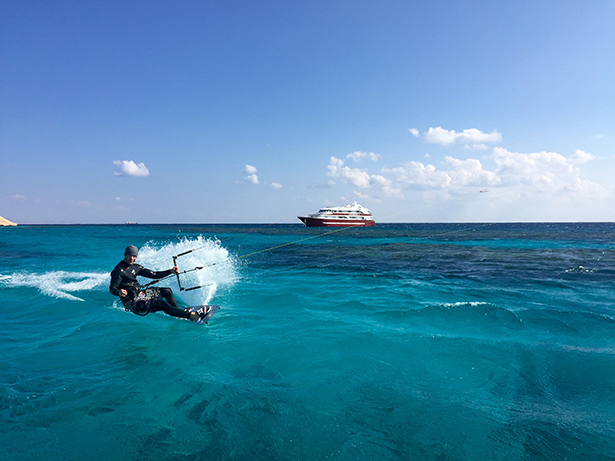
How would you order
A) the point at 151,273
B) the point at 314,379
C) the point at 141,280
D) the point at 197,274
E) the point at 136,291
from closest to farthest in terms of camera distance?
the point at 314,379, the point at 136,291, the point at 151,273, the point at 141,280, the point at 197,274

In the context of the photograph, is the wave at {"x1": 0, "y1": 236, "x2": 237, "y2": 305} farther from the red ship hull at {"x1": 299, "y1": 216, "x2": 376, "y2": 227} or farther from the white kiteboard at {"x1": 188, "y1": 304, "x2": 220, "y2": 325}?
the red ship hull at {"x1": 299, "y1": 216, "x2": 376, "y2": 227}

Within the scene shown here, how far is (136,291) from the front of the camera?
382 inches

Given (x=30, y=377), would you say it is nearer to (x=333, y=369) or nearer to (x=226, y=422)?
(x=226, y=422)

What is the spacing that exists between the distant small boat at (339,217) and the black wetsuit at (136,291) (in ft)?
332

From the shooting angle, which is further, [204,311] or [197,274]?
[197,274]

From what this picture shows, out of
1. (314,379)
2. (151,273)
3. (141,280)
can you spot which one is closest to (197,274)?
(141,280)

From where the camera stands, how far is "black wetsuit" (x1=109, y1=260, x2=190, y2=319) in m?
9.31

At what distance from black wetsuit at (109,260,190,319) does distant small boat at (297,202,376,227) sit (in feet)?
332

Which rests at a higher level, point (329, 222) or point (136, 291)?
point (329, 222)

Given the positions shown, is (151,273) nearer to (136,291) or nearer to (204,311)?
(136,291)

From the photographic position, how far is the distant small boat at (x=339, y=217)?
11557cm

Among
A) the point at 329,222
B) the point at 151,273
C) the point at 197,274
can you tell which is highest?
the point at 329,222

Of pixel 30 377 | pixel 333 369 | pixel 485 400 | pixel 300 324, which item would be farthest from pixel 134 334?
pixel 485 400

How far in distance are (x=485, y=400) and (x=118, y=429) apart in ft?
22.6
